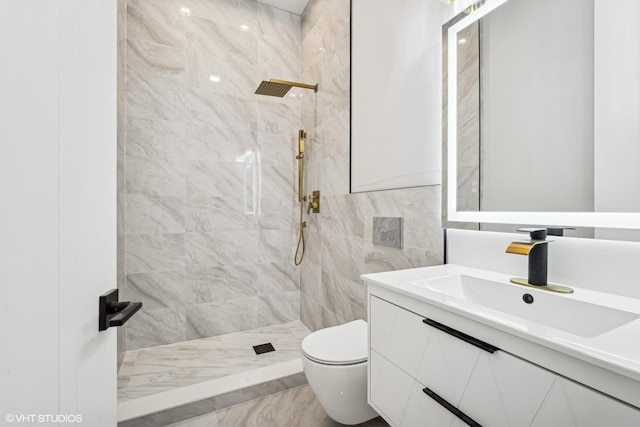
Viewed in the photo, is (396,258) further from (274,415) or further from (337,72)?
(337,72)

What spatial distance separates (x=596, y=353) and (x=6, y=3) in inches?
41.1

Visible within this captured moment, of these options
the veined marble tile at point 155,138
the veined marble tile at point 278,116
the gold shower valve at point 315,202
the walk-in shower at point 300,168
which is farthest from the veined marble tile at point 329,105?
the veined marble tile at point 155,138

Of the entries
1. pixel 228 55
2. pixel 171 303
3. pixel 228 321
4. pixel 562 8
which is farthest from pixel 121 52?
pixel 562 8

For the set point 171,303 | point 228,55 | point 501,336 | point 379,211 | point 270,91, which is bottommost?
point 171,303

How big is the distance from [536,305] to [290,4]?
2.88 meters

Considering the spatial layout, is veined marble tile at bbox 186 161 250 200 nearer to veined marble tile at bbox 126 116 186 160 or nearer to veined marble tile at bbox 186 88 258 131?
veined marble tile at bbox 126 116 186 160

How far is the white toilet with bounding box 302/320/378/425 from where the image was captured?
4.23 ft

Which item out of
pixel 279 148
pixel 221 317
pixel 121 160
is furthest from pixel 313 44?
pixel 221 317

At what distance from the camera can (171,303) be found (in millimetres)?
2346

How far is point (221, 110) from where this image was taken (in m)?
2.48

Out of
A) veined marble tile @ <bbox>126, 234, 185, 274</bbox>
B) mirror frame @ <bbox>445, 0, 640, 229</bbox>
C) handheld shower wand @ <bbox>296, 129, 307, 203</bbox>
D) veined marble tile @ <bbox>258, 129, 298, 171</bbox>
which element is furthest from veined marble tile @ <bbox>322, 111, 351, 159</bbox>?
veined marble tile @ <bbox>126, 234, 185, 274</bbox>

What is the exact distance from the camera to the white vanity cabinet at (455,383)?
55 cm

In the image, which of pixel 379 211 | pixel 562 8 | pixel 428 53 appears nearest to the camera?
pixel 562 8

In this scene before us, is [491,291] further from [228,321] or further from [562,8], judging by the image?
[228,321]
